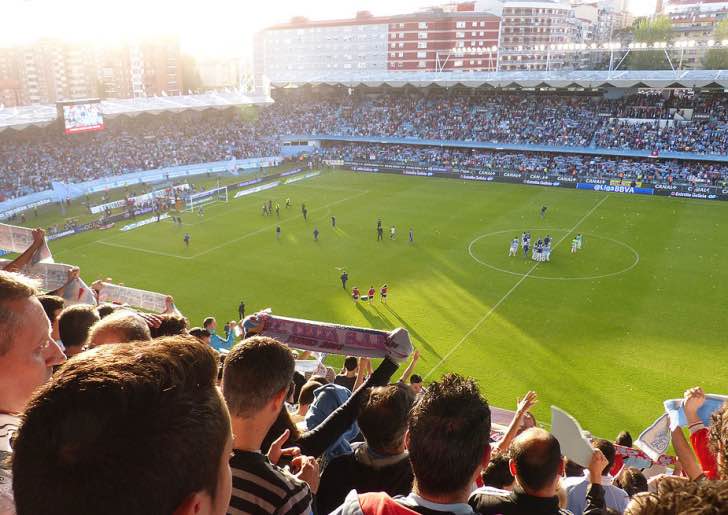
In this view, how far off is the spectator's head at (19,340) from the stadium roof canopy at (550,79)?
62833 mm

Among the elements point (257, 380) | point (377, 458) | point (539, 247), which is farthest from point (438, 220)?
point (257, 380)

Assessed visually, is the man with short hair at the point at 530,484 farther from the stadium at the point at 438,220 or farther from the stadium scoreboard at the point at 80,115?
the stadium scoreboard at the point at 80,115

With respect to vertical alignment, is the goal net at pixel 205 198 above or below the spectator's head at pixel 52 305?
below

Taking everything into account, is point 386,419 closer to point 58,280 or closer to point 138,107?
point 58,280

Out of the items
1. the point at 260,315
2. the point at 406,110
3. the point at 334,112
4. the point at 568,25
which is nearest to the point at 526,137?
the point at 406,110

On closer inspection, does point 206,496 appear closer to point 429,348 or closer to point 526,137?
point 429,348

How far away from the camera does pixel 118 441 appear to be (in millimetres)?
1817

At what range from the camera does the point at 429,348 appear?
23797mm

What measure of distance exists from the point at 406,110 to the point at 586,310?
1979 inches

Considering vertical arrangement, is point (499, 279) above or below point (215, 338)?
below

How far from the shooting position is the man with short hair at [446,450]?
3400 millimetres

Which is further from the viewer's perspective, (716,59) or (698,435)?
(716,59)

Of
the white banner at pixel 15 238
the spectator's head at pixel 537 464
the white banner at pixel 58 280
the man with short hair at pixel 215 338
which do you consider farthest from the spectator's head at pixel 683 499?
the man with short hair at pixel 215 338

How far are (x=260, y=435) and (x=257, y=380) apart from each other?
379 mm
